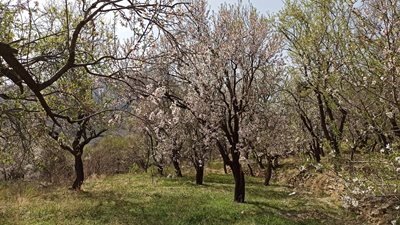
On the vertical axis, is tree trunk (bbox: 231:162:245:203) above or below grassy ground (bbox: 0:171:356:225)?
above

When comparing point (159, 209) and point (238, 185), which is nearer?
point (159, 209)

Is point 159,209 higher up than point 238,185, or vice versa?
point 238,185

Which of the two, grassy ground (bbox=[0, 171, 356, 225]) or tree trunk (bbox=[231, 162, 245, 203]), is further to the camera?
tree trunk (bbox=[231, 162, 245, 203])

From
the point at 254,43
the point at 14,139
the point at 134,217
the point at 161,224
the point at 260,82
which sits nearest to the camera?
the point at 14,139

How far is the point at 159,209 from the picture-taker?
51.1 feet

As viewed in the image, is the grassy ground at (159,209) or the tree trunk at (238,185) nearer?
the grassy ground at (159,209)

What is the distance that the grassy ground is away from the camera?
13.7 meters

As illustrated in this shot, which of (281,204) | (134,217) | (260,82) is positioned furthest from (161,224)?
(260,82)

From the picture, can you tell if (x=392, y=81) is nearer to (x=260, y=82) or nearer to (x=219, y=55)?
(x=219, y=55)

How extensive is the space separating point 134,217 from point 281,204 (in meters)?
7.20

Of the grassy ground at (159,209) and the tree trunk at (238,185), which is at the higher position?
the tree trunk at (238,185)

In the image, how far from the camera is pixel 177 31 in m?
5.77

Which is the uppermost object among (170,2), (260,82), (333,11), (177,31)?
(333,11)

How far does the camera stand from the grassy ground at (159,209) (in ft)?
44.9
